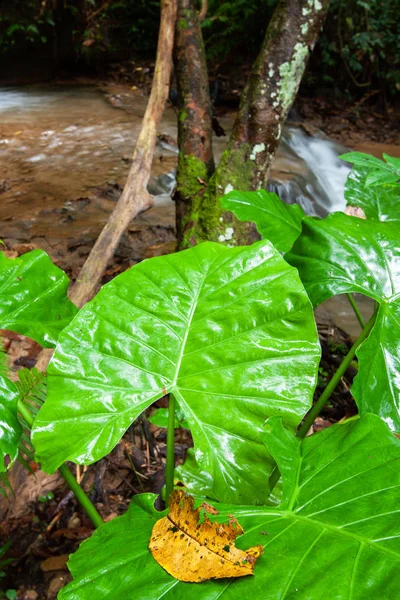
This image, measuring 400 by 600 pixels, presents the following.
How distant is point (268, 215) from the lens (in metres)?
1.46

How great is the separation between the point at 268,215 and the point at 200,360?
2.12 feet

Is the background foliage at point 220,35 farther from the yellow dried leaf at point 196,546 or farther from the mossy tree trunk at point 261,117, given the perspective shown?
the yellow dried leaf at point 196,546

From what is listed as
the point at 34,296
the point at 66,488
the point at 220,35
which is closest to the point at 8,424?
the point at 34,296

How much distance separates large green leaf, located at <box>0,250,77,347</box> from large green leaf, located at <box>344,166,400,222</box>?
1.02 meters

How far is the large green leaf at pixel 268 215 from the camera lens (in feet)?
4.66

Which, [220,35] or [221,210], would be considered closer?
[221,210]

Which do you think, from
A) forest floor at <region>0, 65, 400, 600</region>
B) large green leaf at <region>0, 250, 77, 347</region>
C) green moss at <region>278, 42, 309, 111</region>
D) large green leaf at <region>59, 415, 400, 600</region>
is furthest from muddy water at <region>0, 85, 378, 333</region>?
large green leaf at <region>59, 415, 400, 600</region>

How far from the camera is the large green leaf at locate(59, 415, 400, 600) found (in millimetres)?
612

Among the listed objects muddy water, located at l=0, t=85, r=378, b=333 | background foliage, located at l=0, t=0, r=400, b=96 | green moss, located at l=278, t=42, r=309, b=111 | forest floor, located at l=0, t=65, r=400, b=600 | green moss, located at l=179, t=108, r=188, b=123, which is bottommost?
forest floor, located at l=0, t=65, r=400, b=600

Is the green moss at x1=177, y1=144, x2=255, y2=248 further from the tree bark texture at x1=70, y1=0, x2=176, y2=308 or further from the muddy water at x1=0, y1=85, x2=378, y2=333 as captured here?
the muddy water at x1=0, y1=85, x2=378, y2=333

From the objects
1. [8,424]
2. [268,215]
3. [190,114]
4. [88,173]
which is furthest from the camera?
[88,173]

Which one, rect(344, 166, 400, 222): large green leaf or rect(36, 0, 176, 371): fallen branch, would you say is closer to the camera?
rect(344, 166, 400, 222): large green leaf

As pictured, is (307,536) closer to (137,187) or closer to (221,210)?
(221,210)

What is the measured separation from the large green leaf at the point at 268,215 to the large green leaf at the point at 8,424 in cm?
81
